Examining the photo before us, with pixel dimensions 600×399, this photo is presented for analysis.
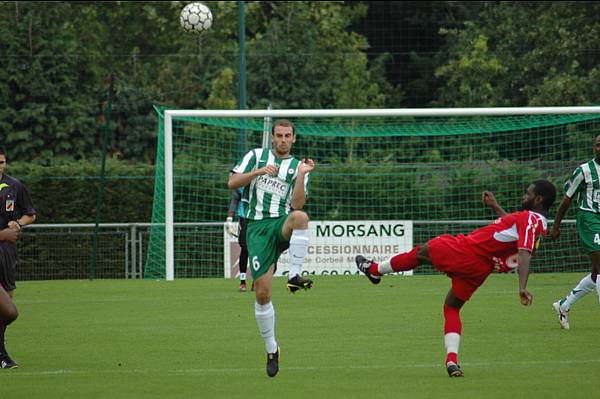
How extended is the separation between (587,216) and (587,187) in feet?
1.24

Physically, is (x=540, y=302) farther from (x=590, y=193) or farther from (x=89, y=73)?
(x=89, y=73)

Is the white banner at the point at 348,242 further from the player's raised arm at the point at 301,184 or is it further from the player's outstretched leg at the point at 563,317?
the player's raised arm at the point at 301,184

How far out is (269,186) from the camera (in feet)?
34.7

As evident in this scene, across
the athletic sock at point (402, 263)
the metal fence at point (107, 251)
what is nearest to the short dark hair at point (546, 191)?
the athletic sock at point (402, 263)

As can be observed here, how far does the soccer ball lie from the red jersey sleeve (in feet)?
50.6

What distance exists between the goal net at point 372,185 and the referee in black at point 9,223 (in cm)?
1087

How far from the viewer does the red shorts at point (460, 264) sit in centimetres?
1002

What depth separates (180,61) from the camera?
3756 centimetres

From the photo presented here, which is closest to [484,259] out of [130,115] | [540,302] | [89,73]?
[540,302]

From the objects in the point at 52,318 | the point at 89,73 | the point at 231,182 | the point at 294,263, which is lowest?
the point at 52,318

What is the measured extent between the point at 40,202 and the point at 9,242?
15.9 m

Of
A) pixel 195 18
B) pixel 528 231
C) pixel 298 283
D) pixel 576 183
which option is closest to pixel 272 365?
pixel 298 283

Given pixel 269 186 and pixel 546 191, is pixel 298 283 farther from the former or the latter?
pixel 546 191

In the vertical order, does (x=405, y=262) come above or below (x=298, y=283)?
above
